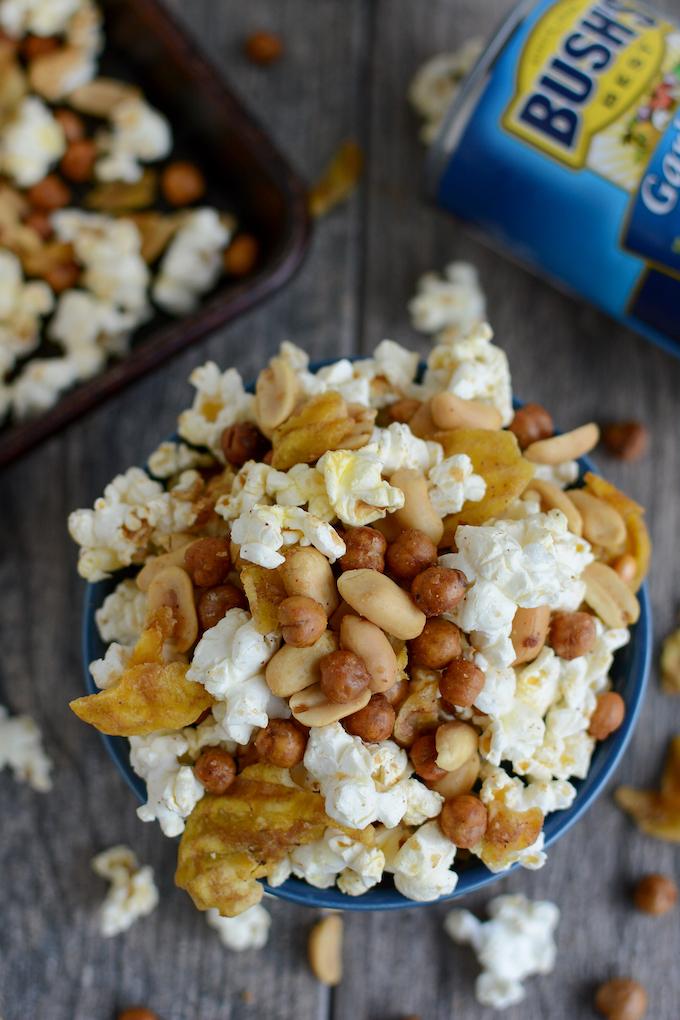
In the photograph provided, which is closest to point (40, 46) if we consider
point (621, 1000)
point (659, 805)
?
point (659, 805)

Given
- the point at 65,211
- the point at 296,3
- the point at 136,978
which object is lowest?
the point at 136,978

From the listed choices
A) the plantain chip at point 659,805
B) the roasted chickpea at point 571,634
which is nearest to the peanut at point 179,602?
the roasted chickpea at point 571,634

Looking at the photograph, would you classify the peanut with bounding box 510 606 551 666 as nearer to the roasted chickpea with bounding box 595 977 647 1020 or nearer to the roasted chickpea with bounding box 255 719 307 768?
the roasted chickpea with bounding box 255 719 307 768

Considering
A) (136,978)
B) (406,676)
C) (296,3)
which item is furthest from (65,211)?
(136,978)

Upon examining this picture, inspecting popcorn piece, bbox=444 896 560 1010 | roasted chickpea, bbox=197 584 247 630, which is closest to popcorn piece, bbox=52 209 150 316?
roasted chickpea, bbox=197 584 247 630

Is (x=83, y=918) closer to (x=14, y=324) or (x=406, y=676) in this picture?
(x=406, y=676)

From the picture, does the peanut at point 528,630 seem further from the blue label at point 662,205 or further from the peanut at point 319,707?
the blue label at point 662,205

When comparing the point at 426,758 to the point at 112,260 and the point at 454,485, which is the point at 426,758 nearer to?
the point at 454,485
